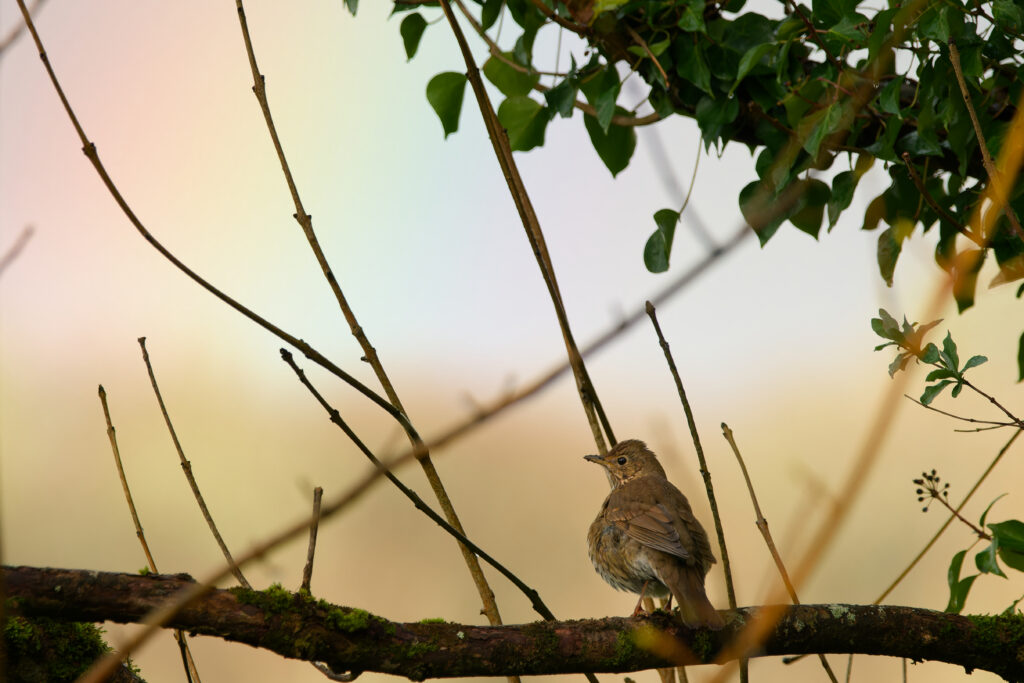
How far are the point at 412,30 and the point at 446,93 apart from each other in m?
0.23

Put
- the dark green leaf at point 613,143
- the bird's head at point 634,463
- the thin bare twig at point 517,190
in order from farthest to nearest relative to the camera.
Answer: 1. the bird's head at point 634,463
2. the dark green leaf at point 613,143
3. the thin bare twig at point 517,190

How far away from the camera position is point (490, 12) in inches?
114

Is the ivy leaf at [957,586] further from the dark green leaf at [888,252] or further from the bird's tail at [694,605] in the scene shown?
the dark green leaf at [888,252]

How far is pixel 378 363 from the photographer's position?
234 centimetres

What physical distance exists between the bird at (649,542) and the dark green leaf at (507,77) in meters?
1.30

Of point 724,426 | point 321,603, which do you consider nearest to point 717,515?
point 724,426

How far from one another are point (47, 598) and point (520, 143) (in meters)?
2.00

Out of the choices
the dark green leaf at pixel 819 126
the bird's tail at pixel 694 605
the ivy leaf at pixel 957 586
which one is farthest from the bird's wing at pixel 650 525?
the dark green leaf at pixel 819 126

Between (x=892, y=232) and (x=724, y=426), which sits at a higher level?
(x=892, y=232)

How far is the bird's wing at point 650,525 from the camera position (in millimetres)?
3365

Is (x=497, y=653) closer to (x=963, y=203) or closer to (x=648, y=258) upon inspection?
(x=648, y=258)

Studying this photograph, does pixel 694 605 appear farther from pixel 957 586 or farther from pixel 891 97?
pixel 891 97

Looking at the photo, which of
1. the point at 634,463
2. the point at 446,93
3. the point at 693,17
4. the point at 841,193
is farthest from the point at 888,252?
the point at 634,463

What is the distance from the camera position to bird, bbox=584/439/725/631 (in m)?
3.33
